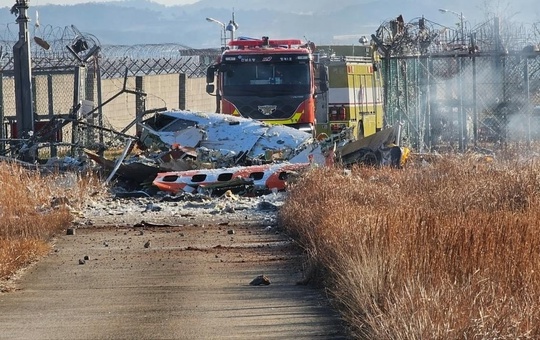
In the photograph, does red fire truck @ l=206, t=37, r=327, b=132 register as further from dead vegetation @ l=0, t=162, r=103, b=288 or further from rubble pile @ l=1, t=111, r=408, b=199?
dead vegetation @ l=0, t=162, r=103, b=288

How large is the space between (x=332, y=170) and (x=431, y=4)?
14142 cm

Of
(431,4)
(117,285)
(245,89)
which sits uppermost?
(431,4)

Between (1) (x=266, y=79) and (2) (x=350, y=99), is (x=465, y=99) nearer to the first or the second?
(1) (x=266, y=79)

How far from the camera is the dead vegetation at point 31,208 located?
12234 millimetres

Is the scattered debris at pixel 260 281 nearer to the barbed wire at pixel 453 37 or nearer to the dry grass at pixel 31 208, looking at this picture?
the dry grass at pixel 31 208

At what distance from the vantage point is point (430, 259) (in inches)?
340

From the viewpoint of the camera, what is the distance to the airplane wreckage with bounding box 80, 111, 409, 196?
66.9ft

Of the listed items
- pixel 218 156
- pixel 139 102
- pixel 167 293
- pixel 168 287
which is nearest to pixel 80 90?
pixel 139 102

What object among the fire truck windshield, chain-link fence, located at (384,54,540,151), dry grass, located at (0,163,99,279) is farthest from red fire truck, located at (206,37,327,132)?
dry grass, located at (0,163,99,279)

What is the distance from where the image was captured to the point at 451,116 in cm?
2636

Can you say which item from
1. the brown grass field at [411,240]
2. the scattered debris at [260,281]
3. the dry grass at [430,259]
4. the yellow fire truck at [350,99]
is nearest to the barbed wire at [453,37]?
the yellow fire truck at [350,99]

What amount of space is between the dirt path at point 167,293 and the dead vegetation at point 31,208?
216 mm

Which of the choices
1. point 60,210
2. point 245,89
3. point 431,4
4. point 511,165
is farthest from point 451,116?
point 431,4

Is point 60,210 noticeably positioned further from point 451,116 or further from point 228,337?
point 451,116
